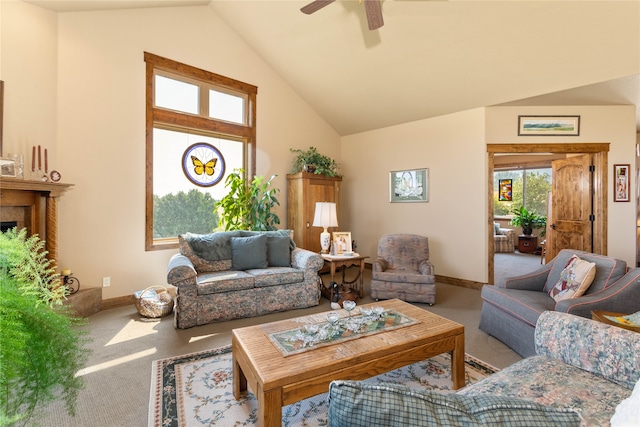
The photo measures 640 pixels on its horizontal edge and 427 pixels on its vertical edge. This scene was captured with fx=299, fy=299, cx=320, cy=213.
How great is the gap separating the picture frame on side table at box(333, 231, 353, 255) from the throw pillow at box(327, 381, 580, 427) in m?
3.53

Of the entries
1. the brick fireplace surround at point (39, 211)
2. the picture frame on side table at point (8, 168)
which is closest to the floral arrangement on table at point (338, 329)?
the brick fireplace surround at point (39, 211)

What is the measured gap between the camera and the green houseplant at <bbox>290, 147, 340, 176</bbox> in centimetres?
520

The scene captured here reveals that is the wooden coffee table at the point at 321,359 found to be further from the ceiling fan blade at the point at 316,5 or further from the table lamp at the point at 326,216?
the ceiling fan blade at the point at 316,5

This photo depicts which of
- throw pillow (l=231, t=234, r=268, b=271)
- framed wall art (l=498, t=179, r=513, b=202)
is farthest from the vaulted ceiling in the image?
framed wall art (l=498, t=179, r=513, b=202)

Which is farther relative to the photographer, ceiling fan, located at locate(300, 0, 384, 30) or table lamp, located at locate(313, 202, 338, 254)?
table lamp, located at locate(313, 202, 338, 254)

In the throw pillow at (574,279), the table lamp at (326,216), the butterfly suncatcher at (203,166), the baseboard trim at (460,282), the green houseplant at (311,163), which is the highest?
the green houseplant at (311,163)

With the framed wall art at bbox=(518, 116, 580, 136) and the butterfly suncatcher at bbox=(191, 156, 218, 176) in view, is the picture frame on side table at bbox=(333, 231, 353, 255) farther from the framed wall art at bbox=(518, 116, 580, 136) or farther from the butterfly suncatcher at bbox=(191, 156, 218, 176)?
the framed wall art at bbox=(518, 116, 580, 136)

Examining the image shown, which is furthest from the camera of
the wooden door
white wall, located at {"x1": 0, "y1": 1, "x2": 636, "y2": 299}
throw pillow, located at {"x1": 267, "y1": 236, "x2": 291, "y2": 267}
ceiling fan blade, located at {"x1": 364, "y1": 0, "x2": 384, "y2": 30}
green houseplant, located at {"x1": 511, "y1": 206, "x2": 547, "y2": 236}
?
green houseplant, located at {"x1": 511, "y1": 206, "x2": 547, "y2": 236}

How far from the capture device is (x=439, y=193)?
4.90 metres

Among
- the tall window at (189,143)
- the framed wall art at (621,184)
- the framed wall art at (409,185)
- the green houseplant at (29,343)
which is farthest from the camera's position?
the framed wall art at (409,185)

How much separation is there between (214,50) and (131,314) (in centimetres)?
381

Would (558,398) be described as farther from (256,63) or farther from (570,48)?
(256,63)

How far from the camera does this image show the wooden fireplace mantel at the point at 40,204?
2.83 metres

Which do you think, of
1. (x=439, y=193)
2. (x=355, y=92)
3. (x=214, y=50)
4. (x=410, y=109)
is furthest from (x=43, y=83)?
(x=439, y=193)
